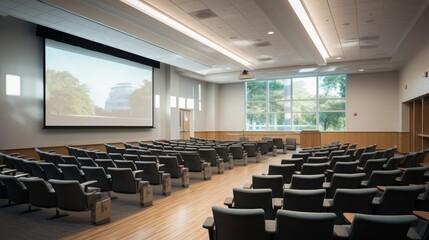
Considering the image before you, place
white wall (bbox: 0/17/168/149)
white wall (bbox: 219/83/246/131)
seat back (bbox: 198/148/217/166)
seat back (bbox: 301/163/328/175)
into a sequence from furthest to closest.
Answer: white wall (bbox: 219/83/246/131) → white wall (bbox: 0/17/168/149) → seat back (bbox: 198/148/217/166) → seat back (bbox: 301/163/328/175)

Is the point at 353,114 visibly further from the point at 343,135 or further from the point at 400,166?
the point at 400,166

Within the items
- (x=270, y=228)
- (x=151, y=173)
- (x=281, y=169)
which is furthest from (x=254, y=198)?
(x=151, y=173)

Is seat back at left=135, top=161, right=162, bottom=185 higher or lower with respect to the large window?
lower

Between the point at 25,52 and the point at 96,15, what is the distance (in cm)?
346

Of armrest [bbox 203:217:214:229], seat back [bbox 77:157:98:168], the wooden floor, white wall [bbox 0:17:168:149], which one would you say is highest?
white wall [bbox 0:17:168:149]

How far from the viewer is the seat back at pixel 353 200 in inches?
114

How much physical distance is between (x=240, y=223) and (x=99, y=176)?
358 cm

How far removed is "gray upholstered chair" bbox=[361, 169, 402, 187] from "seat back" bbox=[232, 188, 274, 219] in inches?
81.5

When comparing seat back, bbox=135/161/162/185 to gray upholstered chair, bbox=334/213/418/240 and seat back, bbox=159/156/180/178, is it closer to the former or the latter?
seat back, bbox=159/156/180/178

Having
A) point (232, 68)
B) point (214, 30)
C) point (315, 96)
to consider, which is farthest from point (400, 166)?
point (315, 96)

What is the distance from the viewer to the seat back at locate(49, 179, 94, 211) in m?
3.96

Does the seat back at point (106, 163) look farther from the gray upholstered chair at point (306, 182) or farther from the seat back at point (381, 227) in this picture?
the seat back at point (381, 227)

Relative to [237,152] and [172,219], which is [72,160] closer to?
[172,219]

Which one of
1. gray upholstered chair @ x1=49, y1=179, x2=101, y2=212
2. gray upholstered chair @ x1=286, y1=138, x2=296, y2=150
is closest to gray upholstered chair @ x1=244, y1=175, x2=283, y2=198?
gray upholstered chair @ x1=49, y1=179, x2=101, y2=212
